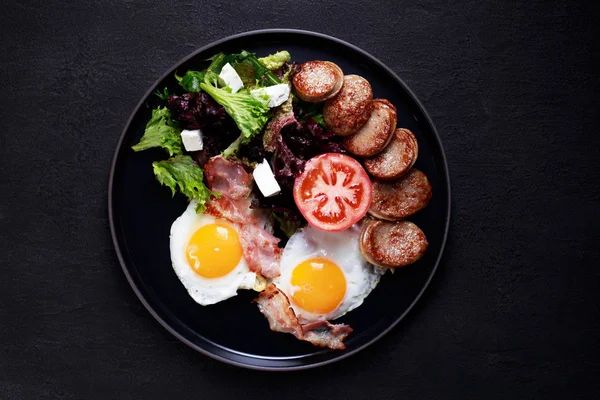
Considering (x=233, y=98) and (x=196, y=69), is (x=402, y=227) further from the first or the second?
(x=196, y=69)

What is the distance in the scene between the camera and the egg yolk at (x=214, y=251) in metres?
3.37

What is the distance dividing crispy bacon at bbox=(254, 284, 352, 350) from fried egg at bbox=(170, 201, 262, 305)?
126mm

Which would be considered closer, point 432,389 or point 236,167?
point 236,167

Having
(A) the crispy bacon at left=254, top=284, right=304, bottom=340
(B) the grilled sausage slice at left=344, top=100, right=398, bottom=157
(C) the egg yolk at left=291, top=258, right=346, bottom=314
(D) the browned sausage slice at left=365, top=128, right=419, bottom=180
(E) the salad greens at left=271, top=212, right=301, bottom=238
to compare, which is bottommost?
(A) the crispy bacon at left=254, top=284, right=304, bottom=340

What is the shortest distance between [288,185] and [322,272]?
593mm

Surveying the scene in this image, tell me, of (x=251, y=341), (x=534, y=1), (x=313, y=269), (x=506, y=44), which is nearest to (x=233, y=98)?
(x=313, y=269)

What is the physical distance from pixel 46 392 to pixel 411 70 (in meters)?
3.21

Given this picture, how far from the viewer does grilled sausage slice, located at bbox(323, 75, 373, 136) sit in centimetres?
326

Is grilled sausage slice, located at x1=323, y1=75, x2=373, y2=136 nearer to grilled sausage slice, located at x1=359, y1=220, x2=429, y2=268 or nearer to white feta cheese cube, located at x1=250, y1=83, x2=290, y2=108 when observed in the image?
white feta cheese cube, located at x1=250, y1=83, x2=290, y2=108

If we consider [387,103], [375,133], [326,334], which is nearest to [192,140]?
[375,133]

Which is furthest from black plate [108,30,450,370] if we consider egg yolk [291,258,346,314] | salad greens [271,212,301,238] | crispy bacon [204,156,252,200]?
salad greens [271,212,301,238]

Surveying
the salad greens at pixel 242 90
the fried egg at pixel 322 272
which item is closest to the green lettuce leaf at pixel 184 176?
the salad greens at pixel 242 90

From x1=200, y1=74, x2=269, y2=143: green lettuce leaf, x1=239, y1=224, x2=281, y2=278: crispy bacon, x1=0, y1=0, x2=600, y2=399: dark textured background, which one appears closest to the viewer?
x1=200, y1=74, x2=269, y2=143: green lettuce leaf

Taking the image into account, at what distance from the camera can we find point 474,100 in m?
3.61
